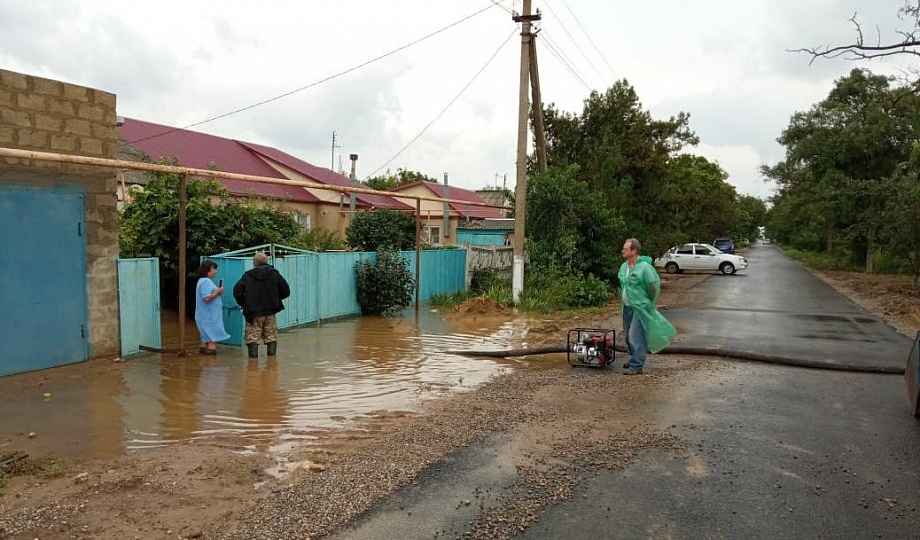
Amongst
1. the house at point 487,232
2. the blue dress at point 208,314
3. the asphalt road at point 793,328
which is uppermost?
the house at point 487,232

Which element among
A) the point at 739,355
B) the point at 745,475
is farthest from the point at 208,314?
the point at 739,355

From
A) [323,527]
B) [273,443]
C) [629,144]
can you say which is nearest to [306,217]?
[629,144]

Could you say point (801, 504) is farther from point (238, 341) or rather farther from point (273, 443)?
point (238, 341)

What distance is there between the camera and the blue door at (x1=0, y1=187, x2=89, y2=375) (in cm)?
784

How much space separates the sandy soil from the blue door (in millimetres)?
480

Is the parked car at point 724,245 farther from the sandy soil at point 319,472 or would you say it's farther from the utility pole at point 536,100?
the sandy soil at point 319,472

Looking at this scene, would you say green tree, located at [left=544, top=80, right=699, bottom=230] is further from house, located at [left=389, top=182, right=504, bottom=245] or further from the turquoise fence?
the turquoise fence

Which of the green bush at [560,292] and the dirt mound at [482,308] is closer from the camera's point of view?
the dirt mound at [482,308]

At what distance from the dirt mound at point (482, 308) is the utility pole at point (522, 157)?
1.28m

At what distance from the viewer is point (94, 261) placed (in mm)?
8898

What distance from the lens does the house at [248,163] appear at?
24812mm

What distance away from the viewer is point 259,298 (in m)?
9.36

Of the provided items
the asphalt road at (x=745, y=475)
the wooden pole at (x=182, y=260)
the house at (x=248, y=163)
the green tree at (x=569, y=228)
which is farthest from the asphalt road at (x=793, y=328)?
the house at (x=248, y=163)

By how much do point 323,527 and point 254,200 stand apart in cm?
1043
